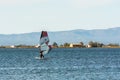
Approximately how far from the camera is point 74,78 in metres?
72.4

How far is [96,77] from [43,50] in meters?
48.9

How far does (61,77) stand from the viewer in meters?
74.3

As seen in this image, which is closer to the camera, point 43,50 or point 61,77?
point 61,77

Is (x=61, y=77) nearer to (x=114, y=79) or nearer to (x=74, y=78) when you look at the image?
(x=74, y=78)

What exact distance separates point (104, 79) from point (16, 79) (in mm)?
11584

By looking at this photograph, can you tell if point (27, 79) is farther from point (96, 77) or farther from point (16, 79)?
point (96, 77)

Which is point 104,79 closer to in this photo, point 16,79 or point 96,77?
point 96,77

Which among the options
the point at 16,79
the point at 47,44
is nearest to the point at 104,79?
the point at 16,79

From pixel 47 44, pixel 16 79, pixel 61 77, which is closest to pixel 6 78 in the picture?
pixel 16 79

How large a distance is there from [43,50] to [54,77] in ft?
156

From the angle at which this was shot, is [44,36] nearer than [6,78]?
No

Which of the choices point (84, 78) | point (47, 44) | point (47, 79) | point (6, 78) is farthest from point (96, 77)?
point (47, 44)

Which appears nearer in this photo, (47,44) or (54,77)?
(54,77)

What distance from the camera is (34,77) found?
243ft
